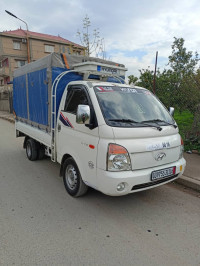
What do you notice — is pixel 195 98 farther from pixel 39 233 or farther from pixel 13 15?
pixel 13 15

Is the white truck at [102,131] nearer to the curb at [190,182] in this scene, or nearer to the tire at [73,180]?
the tire at [73,180]

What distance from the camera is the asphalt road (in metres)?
2.26

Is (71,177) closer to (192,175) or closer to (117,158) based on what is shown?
(117,158)

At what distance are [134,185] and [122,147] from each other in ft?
1.90

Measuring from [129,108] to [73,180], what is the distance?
1656 mm

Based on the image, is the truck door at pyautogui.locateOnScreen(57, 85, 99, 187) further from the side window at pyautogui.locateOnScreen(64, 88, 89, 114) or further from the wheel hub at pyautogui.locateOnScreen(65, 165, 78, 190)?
the wheel hub at pyautogui.locateOnScreen(65, 165, 78, 190)

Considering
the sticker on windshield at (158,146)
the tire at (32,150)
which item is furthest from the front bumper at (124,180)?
the tire at (32,150)

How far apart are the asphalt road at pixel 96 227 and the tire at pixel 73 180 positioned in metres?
0.15

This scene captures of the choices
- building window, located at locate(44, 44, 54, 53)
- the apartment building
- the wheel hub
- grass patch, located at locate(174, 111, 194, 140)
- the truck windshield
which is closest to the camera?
the truck windshield

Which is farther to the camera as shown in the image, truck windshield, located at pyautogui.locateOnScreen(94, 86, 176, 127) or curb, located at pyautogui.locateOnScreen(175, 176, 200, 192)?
curb, located at pyautogui.locateOnScreen(175, 176, 200, 192)

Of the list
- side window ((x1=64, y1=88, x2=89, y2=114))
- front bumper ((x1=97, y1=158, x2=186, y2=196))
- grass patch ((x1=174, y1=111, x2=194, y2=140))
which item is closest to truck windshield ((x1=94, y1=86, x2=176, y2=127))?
side window ((x1=64, y1=88, x2=89, y2=114))

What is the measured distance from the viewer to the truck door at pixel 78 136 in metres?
2.94

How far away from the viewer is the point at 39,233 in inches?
104

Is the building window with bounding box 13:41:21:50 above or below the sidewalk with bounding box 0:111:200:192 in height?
above
